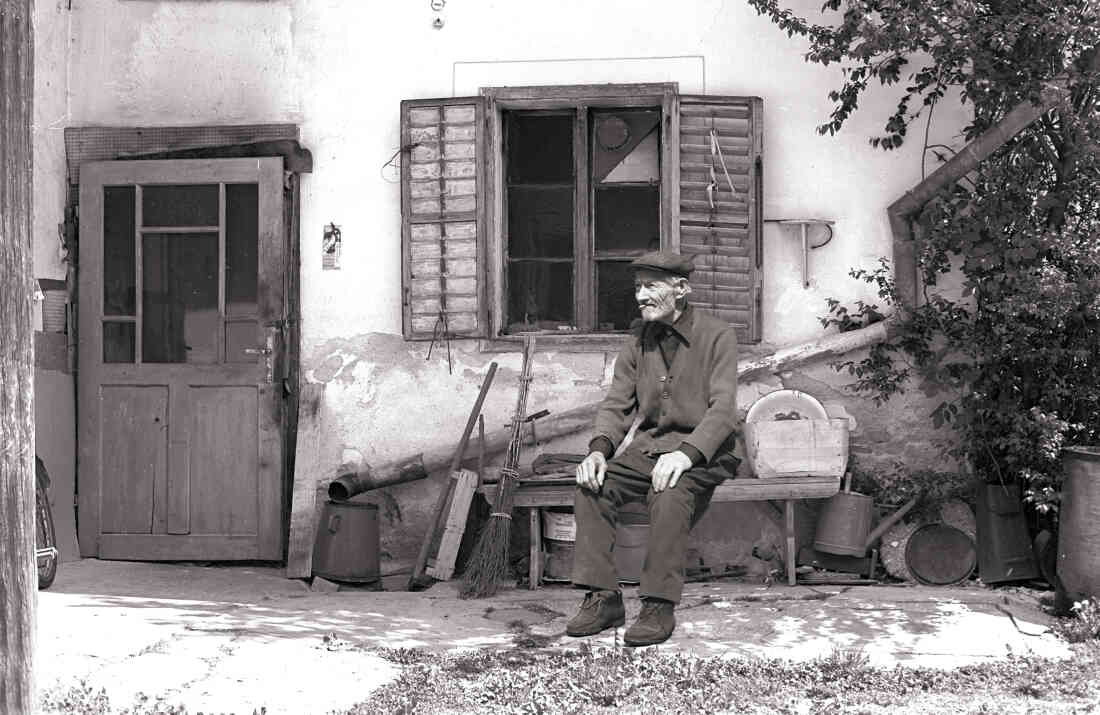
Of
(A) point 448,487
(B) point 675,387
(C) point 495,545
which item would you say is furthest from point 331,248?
(B) point 675,387

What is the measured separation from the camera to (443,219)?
766cm

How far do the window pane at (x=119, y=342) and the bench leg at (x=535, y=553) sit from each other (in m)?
2.66

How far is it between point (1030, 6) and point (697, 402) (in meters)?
2.63

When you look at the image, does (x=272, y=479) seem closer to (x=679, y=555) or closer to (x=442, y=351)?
(x=442, y=351)

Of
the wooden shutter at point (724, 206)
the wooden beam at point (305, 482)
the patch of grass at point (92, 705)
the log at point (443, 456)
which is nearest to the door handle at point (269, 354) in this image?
the wooden beam at point (305, 482)

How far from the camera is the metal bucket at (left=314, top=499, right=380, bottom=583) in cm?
723

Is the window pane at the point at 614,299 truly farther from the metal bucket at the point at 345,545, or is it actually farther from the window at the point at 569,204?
the metal bucket at the point at 345,545

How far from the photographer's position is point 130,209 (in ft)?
26.0

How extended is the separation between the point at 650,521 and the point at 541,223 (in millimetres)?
→ 3059

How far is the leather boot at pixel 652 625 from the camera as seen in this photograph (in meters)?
5.09

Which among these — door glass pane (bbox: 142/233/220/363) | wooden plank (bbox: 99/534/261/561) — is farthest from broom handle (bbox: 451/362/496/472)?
door glass pane (bbox: 142/233/220/363)

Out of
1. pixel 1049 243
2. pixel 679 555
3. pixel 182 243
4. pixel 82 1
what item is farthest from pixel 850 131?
pixel 82 1

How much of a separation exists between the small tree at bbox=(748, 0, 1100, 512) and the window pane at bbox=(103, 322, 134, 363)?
13.4ft

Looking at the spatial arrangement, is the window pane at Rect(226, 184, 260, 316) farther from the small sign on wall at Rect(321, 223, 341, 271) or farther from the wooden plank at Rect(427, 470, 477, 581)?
the wooden plank at Rect(427, 470, 477, 581)
